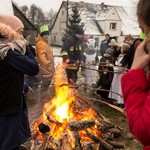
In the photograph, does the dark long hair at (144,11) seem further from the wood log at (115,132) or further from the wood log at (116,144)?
the wood log at (115,132)

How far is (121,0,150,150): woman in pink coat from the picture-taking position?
4.55ft

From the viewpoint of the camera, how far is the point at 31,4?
3691 cm

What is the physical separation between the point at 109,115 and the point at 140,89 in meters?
6.39

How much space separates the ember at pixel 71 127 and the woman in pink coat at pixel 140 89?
3.32 m

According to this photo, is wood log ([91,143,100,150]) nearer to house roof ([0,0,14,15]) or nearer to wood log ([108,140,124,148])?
wood log ([108,140,124,148])

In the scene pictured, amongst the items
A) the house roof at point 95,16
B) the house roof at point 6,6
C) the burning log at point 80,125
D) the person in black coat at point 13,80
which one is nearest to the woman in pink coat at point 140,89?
the person in black coat at point 13,80

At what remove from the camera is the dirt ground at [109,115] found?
5871 mm

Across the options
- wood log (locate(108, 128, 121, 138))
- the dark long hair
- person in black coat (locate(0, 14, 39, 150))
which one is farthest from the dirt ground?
the dark long hair

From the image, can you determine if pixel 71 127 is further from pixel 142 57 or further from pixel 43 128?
pixel 142 57

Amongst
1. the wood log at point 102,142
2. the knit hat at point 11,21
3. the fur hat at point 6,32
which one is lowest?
the wood log at point 102,142

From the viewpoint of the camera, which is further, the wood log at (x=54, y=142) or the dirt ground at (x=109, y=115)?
the dirt ground at (x=109, y=115)

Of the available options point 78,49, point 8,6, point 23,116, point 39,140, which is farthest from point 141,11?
point 8,6

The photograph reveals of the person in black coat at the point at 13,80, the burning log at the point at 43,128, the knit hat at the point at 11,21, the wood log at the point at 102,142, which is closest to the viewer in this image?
the person in black coat at the point at 13,80

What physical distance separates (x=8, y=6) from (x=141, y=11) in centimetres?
1233
